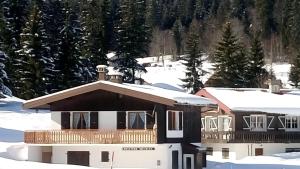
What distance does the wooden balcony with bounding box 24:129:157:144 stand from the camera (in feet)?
142

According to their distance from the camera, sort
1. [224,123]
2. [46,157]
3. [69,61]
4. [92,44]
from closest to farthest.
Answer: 1. [46,157]
2. [224,123]
3. [69,61]
4. [92,44]

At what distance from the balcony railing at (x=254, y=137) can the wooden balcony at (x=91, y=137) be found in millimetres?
18081

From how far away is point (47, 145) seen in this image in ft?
146

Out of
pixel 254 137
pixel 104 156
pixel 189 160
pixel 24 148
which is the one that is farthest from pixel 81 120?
pixel 254 137

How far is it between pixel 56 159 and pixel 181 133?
8.31 metres

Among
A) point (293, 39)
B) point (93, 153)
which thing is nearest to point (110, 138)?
point (93, 153)

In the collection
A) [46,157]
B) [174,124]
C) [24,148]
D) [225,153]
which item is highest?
[174,124]

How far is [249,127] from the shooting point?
61.8 meters

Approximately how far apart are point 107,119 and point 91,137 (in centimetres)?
204

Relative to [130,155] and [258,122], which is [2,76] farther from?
[130,155]

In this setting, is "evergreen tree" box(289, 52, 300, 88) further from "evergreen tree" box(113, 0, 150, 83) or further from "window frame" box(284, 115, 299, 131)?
"window frame" box(284, 115, 299, 131)

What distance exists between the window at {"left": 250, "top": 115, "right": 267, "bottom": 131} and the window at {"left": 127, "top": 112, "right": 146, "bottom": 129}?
1929cm

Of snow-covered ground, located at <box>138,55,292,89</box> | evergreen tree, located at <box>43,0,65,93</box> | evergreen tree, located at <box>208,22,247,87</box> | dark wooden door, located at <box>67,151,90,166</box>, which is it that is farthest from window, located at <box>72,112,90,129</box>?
snow-covered ground, located at <box>138,55,292,89</box>

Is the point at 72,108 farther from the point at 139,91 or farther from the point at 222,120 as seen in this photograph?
the point at 222,120
